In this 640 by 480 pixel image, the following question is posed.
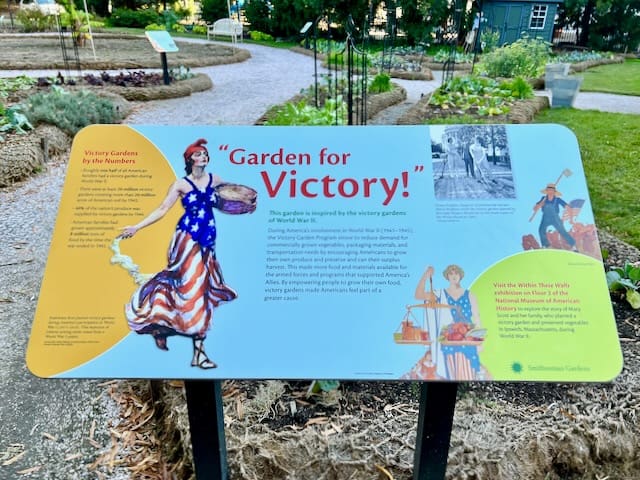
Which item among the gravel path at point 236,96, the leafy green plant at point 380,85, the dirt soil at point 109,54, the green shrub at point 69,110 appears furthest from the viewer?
the dirt soil at point 109,54

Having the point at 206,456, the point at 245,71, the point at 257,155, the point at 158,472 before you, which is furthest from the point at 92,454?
the point at 245,71

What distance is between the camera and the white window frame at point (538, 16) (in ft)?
76.1

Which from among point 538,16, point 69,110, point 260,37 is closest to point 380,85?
Answer: point 69,110

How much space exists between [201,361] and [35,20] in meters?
21.6

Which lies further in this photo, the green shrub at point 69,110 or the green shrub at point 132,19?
the green shrub at point 132,19

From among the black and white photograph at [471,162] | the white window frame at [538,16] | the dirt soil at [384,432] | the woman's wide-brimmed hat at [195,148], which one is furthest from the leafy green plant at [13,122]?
the white window frame at [538,16]

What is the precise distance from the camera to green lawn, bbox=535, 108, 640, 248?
12.3 feet

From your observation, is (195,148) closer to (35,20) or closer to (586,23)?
(35,20)

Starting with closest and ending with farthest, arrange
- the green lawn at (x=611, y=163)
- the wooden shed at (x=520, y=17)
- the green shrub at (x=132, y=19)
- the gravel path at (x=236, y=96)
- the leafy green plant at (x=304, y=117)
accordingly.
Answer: the green lawn at (x=611, y=163) < the leafy green plant at (x=304, y=117) < the gravel path at (x=236, y=96) < the wooden shed at (x=520, y=17) < the green shrub at (x=132, y=19)

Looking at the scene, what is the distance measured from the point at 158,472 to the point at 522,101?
22.8ft

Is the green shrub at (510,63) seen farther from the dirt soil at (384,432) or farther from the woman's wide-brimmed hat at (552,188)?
the woman's wide-brimmed hat at (552,188)

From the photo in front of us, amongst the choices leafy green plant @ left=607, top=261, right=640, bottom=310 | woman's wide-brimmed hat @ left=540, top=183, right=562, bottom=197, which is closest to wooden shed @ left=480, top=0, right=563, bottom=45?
leafy green plant @ left=607, top=261, right=640, bottom=310

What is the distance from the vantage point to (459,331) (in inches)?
47.9

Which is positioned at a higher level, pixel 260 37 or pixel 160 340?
pixel 160 340
